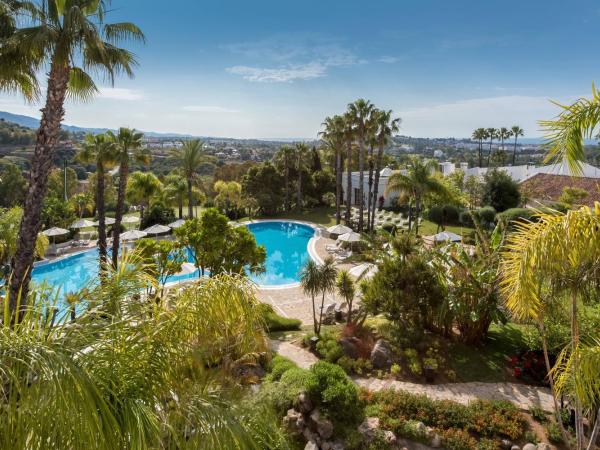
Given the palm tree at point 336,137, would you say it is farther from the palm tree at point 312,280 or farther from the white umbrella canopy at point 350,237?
the palm tree at point 312,280

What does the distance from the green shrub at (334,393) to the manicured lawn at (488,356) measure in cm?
414

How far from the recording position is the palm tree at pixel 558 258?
4.21 m

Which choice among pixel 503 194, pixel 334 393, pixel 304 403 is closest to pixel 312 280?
pixel 304 403

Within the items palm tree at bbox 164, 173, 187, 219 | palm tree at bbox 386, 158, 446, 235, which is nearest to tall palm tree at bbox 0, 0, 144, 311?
palm tree at bbox 386, 158, 446, 235

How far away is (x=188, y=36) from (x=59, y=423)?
25.6 metres

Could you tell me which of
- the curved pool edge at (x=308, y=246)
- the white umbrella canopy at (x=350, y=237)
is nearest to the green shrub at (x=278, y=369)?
the curved pool edge at (x=308, y=246)

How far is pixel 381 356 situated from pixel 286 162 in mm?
32591

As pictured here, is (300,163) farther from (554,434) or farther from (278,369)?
(554,434)

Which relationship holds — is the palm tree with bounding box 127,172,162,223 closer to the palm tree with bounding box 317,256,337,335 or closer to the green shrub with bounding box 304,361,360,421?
the palm tree with bounding box 317,256,337,335

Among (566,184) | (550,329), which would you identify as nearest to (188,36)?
(550,329)

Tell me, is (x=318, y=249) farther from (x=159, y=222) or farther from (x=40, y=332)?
(x=40, y=332)

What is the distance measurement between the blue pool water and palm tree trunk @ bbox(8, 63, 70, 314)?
7.12m

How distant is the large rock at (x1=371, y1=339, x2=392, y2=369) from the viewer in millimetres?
12125

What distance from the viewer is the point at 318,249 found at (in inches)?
1141
